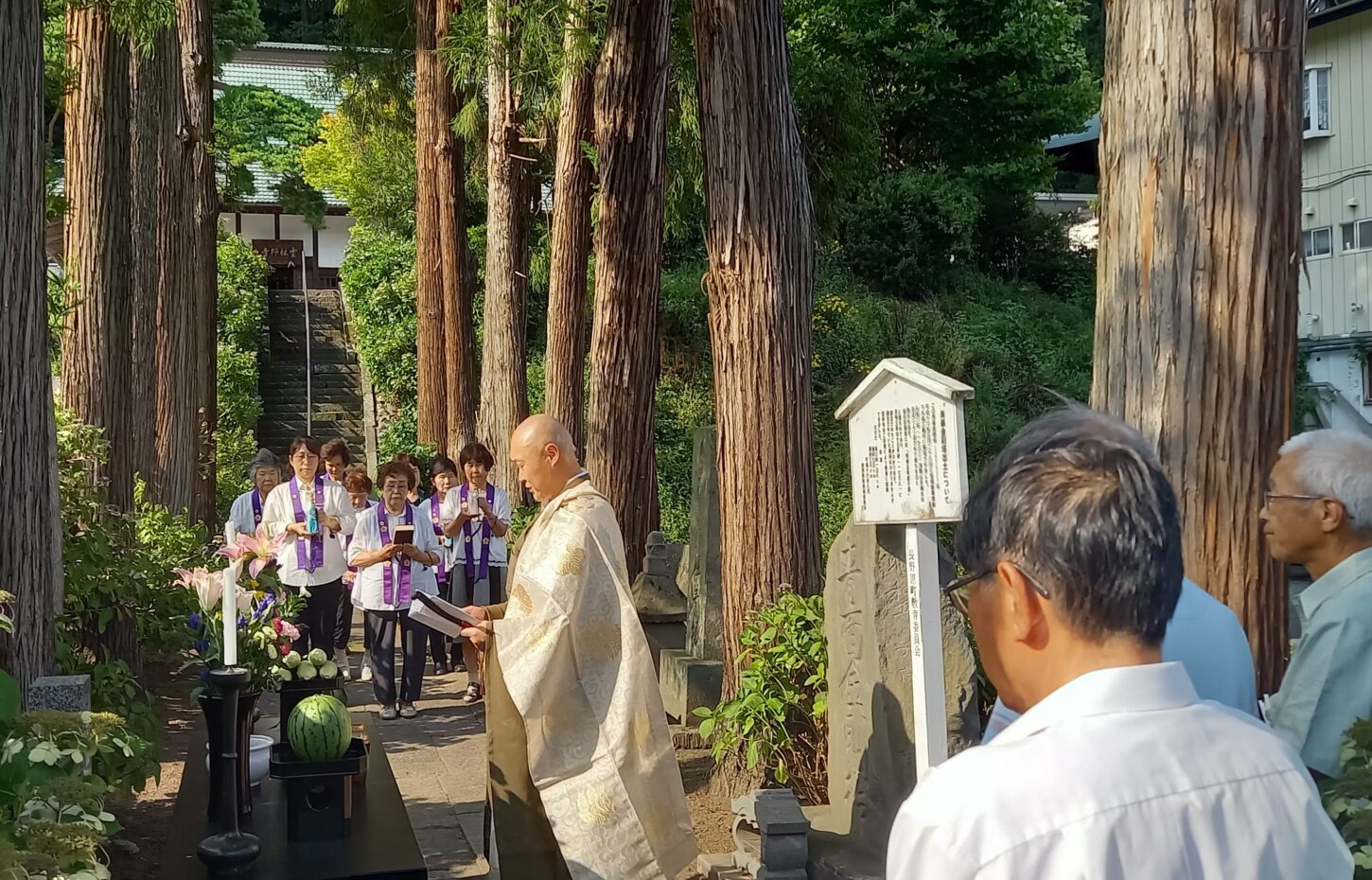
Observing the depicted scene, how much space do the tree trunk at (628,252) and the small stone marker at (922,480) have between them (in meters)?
6.01

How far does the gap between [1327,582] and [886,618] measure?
244 centimetres

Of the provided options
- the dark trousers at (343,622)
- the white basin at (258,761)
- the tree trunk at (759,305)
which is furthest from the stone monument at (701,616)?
the white basin at (258,761)

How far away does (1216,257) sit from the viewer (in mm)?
3973

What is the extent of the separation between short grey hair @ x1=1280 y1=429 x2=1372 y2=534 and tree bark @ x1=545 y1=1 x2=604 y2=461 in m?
9.22

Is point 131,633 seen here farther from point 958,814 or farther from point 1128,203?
point 958,814

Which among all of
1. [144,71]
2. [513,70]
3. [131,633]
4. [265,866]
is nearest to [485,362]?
[513,70]

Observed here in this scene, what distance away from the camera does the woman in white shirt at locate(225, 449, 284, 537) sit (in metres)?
11.6

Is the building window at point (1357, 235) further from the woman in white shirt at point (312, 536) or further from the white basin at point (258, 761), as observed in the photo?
the white basin at point (258, 761)

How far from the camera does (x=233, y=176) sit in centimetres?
1656

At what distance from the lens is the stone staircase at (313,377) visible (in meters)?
29.4

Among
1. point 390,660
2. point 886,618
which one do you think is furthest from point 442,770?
point 886,618

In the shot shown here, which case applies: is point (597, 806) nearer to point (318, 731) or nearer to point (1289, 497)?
point (318, 731)

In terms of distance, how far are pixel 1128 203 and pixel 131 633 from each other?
6224mm

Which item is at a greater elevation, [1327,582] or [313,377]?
[313,377]
